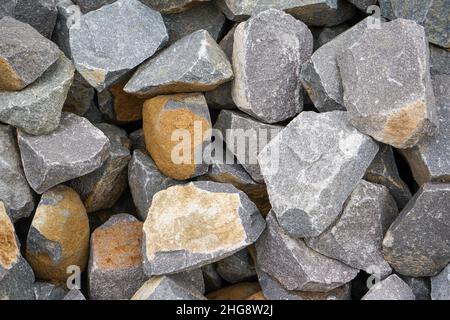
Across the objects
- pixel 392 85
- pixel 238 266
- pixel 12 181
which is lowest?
pixel 238 266

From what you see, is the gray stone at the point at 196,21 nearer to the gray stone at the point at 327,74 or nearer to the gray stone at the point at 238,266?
the gray stone at the point at 327,74

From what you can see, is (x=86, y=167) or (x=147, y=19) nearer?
(x=86, y=167)

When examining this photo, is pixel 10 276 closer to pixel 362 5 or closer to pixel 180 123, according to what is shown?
pixel 180 123

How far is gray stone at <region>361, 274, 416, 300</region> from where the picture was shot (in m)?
1.85

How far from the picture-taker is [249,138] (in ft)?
6.91

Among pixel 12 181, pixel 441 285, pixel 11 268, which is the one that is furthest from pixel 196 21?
pixel 441 285

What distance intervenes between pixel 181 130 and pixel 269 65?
331 millimetres

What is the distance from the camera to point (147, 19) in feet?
7.06

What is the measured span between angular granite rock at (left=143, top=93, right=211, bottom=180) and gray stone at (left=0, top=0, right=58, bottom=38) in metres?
0.44

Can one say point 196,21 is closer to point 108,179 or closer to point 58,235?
point 108,179

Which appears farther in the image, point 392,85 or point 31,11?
point 31,11

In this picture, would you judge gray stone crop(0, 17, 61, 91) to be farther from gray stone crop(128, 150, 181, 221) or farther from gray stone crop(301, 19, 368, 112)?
gray stone crop(301, 19, 368, 112)

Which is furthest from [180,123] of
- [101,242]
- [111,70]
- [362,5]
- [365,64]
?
[362,5]

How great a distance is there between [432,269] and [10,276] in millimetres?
1180
